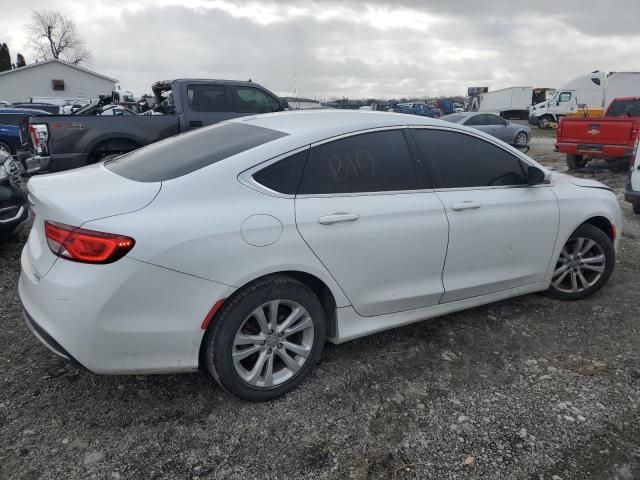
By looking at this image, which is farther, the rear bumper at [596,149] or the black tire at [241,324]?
the rear bumper at [596,149]

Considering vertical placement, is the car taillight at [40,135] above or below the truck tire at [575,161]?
above

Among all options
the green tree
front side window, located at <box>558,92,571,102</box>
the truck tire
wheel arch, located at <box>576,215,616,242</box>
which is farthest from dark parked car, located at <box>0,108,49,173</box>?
the green tree

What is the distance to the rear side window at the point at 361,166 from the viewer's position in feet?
8.95

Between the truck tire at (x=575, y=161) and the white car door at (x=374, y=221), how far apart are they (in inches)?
406

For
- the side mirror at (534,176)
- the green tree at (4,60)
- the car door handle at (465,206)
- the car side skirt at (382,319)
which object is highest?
the green tree at (4,60)

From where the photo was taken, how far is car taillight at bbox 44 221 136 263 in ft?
7.04

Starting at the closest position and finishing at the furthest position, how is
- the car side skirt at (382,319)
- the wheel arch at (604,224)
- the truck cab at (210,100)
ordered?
the car side skirt at (382,319) → the wheel arch at (604,224) → the truck cab at (210,100)

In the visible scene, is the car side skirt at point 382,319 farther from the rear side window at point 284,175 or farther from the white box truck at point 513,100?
the white box truck at point 513,100

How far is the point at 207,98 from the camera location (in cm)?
820

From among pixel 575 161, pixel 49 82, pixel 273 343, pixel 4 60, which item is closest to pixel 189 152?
pixel 273 343

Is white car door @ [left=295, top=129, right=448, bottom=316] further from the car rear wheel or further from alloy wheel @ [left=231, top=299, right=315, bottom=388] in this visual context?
the car rear wheel

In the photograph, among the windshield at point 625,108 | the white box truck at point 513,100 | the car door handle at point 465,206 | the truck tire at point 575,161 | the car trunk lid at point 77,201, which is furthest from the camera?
the white box truck at point 513,100

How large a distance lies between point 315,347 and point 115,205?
4.29 feet

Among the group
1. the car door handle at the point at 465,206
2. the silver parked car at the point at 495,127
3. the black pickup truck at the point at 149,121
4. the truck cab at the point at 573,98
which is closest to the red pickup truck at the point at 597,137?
the silver parked car at the point at 495,127
